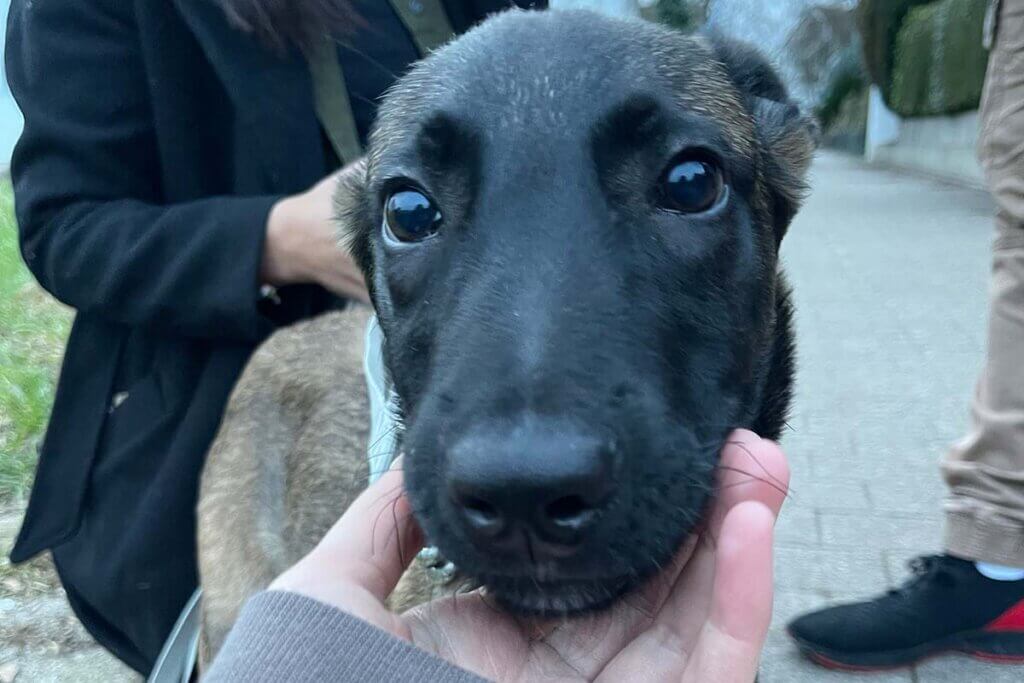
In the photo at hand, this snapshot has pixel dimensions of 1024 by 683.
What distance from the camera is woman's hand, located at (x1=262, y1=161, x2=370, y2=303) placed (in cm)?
262

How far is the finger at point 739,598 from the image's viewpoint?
1.47 m

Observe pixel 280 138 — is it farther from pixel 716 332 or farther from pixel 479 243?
pixel 716 332

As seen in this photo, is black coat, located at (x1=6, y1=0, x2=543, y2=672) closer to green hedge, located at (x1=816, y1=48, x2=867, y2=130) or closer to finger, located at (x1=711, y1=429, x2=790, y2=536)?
finger, located at (x1=711, y1=429, x2=790, y2=536)

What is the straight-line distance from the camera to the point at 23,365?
6168 millimetres

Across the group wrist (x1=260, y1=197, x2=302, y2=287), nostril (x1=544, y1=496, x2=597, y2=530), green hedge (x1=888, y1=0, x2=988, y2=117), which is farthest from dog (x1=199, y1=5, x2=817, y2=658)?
green hedge (x1=888, y1=0, x2=988, y2=117)

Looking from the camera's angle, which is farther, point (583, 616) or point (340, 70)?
point (340, 70)

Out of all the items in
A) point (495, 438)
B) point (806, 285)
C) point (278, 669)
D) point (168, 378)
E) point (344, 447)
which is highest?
point (495, 438)

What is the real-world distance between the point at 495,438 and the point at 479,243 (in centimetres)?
53

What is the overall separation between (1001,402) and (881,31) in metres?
20.9

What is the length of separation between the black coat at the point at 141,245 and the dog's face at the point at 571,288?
656 millimetres

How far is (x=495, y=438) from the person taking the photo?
1.44m

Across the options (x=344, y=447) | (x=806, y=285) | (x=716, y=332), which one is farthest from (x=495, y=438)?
(x=806, y=285)

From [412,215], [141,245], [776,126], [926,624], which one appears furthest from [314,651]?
[926,624]

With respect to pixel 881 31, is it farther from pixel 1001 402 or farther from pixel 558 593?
pixel 558 593
